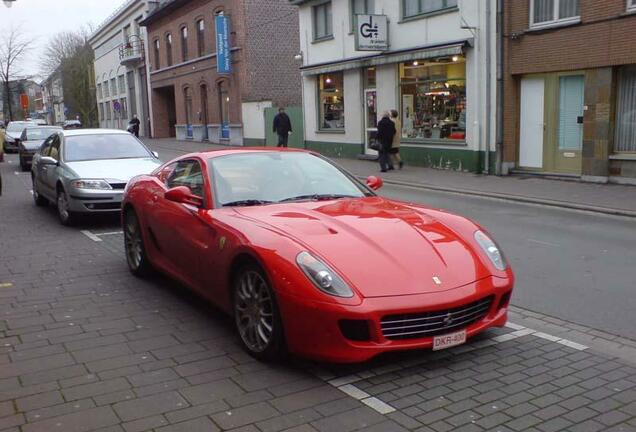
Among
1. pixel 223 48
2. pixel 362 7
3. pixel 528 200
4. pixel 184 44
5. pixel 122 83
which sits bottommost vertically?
pixel 528 200

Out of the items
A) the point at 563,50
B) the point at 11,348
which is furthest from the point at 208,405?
the point at 563,50

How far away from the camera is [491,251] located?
481cm

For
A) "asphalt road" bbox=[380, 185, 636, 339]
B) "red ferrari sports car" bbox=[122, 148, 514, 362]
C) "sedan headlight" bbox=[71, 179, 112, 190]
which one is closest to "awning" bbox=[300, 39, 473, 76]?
"asphalt road" bbox=[380, 185, 636, 339]

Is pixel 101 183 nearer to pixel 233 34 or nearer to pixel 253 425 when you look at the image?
pixel 253 425

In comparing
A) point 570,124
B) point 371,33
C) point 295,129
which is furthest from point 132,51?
point 570,124

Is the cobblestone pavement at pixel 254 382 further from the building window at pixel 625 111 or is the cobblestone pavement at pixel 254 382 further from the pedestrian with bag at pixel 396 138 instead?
the pedestrian with bag at pixel 396 138

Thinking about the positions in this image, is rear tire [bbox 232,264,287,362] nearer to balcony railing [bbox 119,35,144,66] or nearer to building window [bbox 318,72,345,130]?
building window [bbox 318,72,345,130]

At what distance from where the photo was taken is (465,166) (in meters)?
17.8

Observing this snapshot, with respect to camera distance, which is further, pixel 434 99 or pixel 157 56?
pixel 157 56

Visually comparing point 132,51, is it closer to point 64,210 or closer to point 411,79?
point 411,79

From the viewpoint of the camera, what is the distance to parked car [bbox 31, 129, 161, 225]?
1008cm

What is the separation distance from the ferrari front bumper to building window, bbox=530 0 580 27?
1267 centimetres

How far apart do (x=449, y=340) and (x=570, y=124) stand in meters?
12.5

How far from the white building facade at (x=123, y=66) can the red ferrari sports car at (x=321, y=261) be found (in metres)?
42.5
